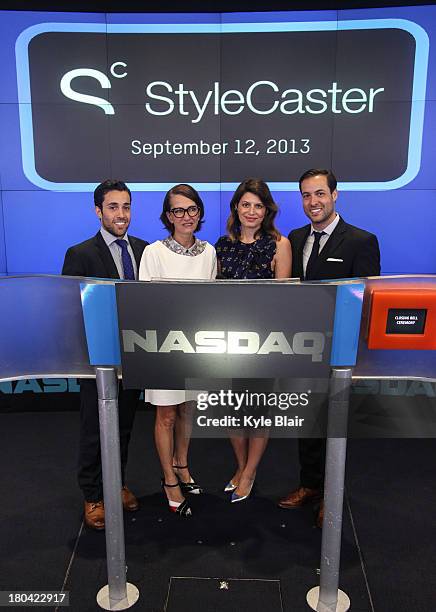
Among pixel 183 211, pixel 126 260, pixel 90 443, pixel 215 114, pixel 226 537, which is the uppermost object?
pixel 215 114

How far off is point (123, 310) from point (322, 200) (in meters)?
1.34

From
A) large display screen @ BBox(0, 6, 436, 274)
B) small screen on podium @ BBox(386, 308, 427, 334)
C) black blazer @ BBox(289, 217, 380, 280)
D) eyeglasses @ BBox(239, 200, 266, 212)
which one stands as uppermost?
large display screen @ BBox(0, 6, 436, 274)

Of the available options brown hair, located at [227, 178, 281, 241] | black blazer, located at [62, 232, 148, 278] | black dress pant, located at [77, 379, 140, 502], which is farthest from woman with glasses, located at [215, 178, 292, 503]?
black dress pant, located at [77, 379, 140, 502]

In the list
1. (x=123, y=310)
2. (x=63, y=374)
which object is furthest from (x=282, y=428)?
(x=63, y=374)

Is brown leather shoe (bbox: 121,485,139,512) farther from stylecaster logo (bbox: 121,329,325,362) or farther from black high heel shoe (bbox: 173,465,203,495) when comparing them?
stylecaster logo (bbox: 121,329,325,362)

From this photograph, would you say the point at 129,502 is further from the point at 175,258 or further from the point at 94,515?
the point at 175,258

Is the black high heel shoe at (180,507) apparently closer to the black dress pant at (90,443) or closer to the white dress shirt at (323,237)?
the black dress pant at (90,443)

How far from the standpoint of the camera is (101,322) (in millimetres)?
1587

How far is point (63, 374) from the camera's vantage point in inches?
66.3

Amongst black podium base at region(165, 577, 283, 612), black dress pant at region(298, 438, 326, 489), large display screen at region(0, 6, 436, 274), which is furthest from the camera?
large display screen at region(0, 6, 436, 274)

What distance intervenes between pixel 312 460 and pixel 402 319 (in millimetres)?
1352

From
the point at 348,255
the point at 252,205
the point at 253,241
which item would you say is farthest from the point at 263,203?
the point at 348,255

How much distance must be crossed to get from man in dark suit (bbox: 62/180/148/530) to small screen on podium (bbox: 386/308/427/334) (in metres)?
1.39

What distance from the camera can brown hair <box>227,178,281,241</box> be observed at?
245cm
